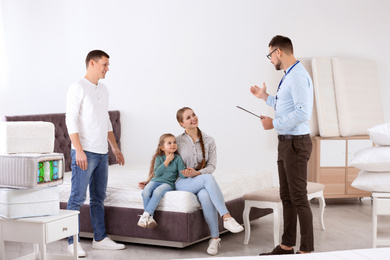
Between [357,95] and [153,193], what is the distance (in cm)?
304

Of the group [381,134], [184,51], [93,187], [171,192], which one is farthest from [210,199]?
[184,51]

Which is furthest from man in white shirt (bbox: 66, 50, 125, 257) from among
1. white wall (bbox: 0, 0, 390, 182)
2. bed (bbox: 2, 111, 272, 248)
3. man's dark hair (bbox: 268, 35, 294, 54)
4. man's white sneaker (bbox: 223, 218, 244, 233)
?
white wall (bbox: 0, 0, 390, 182)

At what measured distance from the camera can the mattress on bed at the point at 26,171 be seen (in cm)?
324

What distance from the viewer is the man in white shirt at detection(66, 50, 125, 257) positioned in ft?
13.4

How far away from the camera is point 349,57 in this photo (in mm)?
6496

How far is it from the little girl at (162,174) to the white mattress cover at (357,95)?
249 cm

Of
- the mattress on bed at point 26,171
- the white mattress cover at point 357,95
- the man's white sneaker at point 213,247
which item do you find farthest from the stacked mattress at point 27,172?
the white mattress cover at point 357,95

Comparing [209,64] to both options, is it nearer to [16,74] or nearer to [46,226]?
[16,74]

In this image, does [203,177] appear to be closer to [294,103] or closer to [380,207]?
[294,103]

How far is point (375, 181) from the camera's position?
4.16m

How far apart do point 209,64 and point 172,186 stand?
2.36 metres

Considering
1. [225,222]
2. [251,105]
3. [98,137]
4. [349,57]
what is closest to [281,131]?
[225,222]

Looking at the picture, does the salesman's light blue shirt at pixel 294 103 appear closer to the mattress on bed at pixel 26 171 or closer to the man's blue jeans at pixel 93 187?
the man's blue jeans at pixel 93 187

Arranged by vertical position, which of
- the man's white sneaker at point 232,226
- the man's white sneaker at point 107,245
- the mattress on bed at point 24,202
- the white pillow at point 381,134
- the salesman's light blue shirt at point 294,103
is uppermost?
the salesman's light blue shirt at point 294,103
